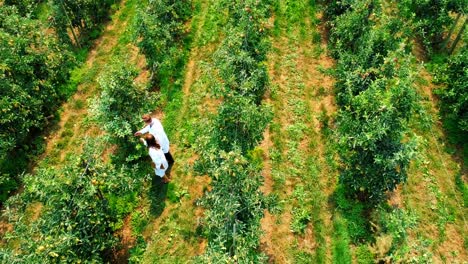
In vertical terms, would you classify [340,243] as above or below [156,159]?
below

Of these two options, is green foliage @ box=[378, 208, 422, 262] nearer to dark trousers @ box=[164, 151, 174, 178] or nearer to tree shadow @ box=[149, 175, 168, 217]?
tree shadow @ box=[149, 175, 168, 217]

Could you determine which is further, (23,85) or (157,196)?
(23,85)

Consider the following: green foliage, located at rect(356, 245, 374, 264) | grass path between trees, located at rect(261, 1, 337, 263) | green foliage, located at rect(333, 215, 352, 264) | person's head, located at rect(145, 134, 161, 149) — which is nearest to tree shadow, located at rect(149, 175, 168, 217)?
person's head, located at rect(145, 134, 161, 149)

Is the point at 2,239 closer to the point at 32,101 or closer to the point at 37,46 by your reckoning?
the point at 32,101

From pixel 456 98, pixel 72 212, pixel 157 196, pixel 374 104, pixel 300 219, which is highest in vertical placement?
pixel 374 104

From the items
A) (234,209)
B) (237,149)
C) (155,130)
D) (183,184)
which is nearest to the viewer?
(234,209)

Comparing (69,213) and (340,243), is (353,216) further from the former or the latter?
(69,213)

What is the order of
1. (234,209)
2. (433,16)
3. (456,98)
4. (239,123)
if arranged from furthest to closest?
(433,16), (456,98), (239,123), (234,209)

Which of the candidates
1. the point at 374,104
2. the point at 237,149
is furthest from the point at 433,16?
the point at 237,149
